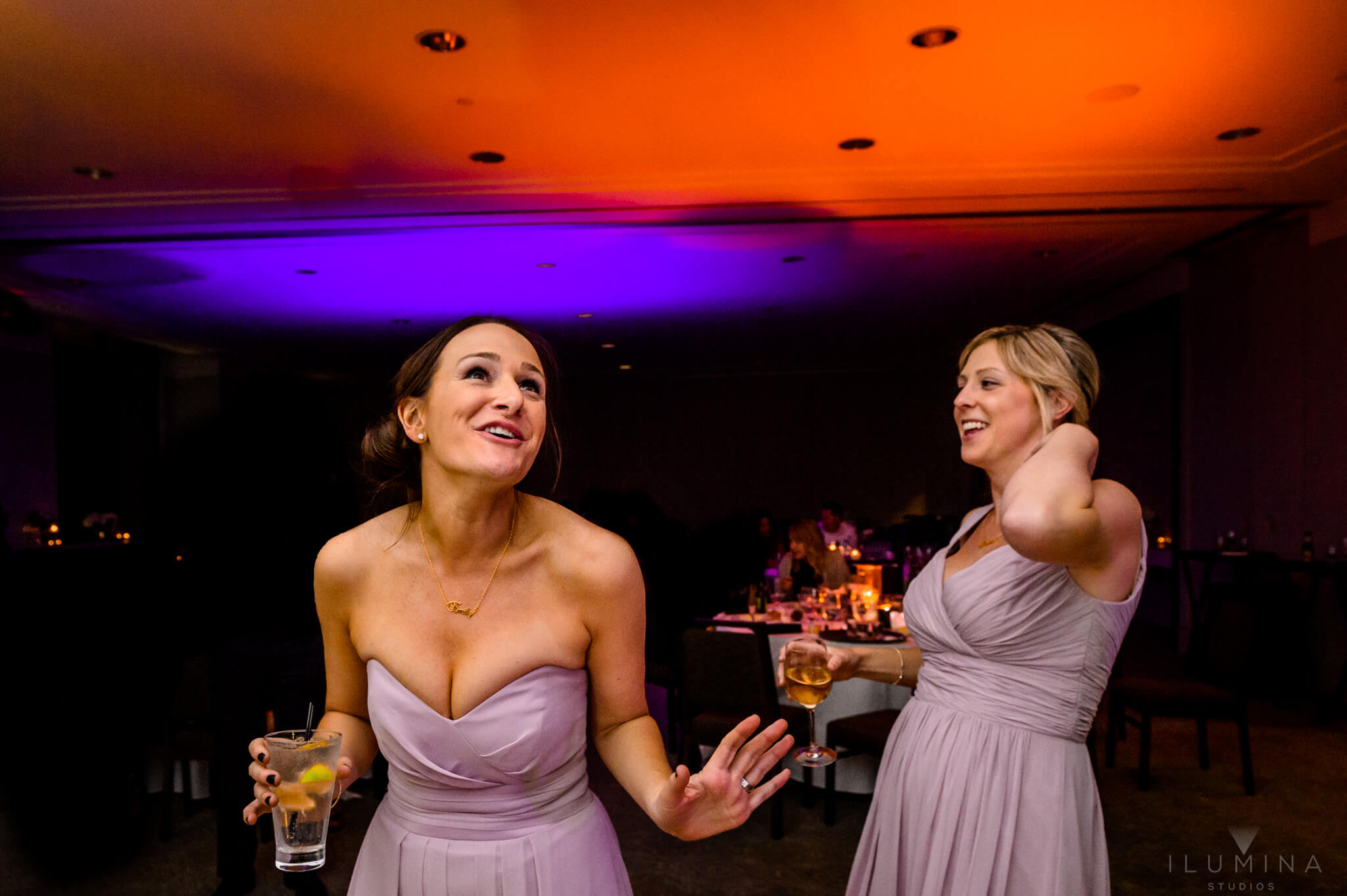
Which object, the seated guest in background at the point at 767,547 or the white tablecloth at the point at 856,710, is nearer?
the white tablecloth at the point at 856,710

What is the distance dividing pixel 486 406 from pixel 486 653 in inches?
14.8

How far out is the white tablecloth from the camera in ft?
15.2

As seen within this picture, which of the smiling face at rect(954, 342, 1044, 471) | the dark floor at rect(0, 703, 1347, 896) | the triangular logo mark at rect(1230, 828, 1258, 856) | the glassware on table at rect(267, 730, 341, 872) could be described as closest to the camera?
the glassware on table at rect(267, 730, 341, 872)

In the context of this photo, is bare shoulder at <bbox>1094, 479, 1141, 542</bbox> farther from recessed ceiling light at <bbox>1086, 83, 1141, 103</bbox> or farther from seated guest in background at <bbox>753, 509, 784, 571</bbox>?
seated guest in background at <bbox>753, 509, 784, 571</bbox>

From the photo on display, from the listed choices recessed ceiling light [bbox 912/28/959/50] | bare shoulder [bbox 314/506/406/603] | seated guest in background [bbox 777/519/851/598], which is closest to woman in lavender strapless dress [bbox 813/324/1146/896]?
bare shoulder [bbox 314/506/406/603]

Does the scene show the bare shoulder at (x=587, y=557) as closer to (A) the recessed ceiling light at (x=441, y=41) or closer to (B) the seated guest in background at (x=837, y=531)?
(A) the recessed ceiling light at (x=441, y=41)

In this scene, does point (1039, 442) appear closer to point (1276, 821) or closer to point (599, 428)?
point (1276, 821)

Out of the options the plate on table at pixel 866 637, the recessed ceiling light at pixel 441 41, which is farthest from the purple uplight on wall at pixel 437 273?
the plate on table at pixel 866 637

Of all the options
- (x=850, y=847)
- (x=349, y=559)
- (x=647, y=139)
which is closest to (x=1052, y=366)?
(x=349, y=559)

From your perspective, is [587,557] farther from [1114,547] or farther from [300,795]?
[1114,547]

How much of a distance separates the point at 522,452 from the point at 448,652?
0.33 meters

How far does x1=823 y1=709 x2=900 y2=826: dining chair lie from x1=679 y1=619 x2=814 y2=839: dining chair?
16cm

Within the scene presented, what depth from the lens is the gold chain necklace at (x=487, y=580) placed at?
1468mm

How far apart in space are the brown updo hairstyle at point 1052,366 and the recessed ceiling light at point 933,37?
113 inches
